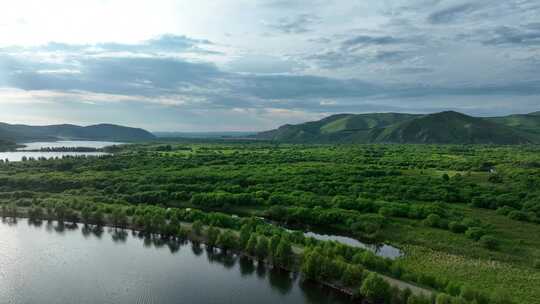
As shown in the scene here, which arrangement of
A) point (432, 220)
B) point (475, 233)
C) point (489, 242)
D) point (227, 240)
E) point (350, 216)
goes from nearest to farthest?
point (227, 240) < point (489, 242) < point (475, 233) < point (432, 220) < point (350, 216)

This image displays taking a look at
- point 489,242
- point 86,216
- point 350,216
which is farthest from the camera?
point 86,216

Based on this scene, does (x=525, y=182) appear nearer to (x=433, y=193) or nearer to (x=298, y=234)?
(x=433, y=193)

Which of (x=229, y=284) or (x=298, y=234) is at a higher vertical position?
(x=298, y=234)

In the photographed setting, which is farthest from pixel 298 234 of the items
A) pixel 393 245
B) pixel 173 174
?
pixel 173 174

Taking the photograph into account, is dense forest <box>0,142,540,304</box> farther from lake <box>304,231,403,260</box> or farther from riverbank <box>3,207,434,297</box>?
lake <box>304,231,403,260</box>

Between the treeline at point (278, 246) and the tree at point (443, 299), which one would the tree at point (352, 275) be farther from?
the tree at point (443, 299)

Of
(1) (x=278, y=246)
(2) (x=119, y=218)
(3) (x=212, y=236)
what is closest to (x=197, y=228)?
(3) (x=212, y=236)

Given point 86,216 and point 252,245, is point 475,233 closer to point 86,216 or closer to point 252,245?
point 252,245

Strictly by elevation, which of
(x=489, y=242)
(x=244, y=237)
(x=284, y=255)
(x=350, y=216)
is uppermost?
(x=244, y=237)
